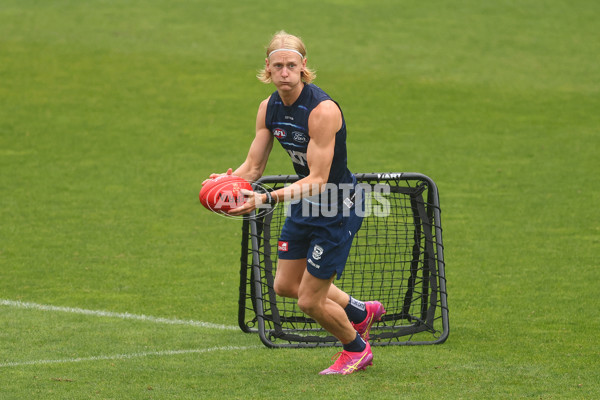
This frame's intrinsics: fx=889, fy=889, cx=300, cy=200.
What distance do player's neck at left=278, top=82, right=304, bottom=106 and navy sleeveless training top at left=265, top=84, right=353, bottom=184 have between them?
23 millimetres

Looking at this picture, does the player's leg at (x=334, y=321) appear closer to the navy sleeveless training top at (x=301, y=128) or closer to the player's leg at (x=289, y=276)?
the player's leg at (x=289, y=276)

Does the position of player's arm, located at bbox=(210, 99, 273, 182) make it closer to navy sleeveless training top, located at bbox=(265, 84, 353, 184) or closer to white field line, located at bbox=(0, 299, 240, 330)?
navy sleeveless training top, located at bbox=(265, 84, 353, 184)

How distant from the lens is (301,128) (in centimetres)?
611

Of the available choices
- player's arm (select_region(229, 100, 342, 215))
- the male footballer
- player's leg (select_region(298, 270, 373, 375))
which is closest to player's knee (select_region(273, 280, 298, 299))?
the male footballer

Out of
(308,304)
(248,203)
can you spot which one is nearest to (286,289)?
(308,304)

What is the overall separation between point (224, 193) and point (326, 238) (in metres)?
0.90

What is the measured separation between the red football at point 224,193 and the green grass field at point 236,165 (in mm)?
1253

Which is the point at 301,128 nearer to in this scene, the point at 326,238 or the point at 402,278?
the point at 326,238

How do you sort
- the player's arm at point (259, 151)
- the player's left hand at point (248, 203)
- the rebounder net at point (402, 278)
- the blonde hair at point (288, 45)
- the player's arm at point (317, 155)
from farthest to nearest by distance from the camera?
the rebounder net at point (402, 278), the player's arm at point (259, 151), the blonde hair at point (288, 45), the player's arm at point (317, 155), the player's left hand at point (248, 203)

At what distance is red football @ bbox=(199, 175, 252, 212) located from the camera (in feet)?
19.1

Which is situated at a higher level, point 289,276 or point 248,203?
point 248,203

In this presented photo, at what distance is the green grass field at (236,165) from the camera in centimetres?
662

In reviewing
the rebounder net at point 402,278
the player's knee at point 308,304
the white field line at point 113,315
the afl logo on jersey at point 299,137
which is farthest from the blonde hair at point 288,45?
the white field line at point 113,315

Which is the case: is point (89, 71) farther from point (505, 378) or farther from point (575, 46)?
point (505, 378)
